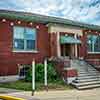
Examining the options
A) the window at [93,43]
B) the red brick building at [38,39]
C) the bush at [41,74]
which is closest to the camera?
the bush at [41,74]

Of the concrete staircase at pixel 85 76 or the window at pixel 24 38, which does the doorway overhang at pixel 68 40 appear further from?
the window at pixel 24 38

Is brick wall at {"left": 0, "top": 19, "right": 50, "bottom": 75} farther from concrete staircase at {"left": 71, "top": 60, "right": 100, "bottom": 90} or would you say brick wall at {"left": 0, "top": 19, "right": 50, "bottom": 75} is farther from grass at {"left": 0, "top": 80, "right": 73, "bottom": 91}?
concrete staircase at {"left": 71, "top": 60, "right": 100, "bottom": 90}

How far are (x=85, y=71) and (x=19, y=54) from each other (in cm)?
573

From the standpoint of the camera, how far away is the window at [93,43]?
25.9m

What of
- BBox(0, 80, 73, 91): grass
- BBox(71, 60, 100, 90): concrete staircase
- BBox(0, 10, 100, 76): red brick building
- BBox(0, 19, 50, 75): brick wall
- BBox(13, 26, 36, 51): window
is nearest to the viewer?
BBox(0, 80, 73, 91): grass

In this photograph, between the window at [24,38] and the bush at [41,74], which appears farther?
the window at [24,38]

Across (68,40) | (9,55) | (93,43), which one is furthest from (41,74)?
(93,43)

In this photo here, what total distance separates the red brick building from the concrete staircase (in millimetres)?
1622

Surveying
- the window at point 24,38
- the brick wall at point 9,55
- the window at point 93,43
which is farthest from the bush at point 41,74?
the window at point 93,43

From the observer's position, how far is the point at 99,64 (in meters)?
24.0

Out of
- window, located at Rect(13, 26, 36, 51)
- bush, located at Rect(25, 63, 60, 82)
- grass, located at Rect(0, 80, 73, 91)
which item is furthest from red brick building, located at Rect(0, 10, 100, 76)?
grass, located at Rect(0, 80, 73, 91)

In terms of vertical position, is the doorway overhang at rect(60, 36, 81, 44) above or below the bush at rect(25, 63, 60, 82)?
above

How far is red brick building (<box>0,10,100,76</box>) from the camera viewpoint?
1931 cm

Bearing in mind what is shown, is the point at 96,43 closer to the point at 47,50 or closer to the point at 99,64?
the point at 99,64
